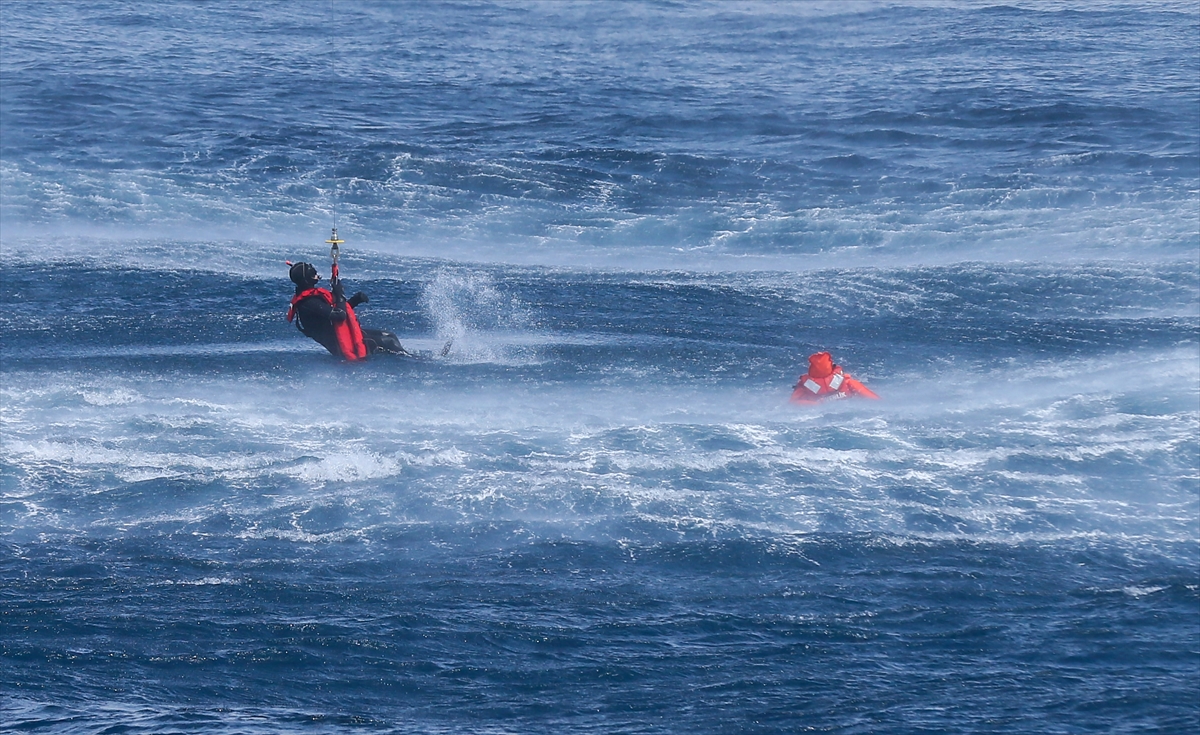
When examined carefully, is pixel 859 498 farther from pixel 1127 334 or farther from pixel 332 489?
pixel 1127 334

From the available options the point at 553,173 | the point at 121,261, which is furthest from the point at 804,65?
the point at 121,261

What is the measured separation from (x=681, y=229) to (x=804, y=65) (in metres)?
11.3

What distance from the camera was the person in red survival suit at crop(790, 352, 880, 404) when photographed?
16.2 meters

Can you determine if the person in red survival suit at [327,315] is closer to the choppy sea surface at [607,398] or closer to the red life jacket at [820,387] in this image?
the choppy sea surface at [607,398]

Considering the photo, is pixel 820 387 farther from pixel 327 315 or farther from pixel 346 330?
pixel 327 315

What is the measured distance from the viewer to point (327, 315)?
53.3 ft

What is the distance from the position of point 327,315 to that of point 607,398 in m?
3.69

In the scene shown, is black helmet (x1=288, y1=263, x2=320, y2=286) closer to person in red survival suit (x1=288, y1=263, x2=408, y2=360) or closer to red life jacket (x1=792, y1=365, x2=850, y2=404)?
person in red survival suit (x1=288, y1=263, x2=408, y2=360)

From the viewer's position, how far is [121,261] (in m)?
21.9

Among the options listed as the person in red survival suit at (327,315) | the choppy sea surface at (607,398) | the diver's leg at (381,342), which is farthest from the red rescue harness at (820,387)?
the person in red survival suit at (327,315)

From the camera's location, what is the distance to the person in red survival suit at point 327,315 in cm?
1602

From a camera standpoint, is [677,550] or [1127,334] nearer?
[677,550]

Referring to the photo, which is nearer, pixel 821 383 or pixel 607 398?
pixel 821 383

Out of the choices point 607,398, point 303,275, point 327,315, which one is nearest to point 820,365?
point 607,398
